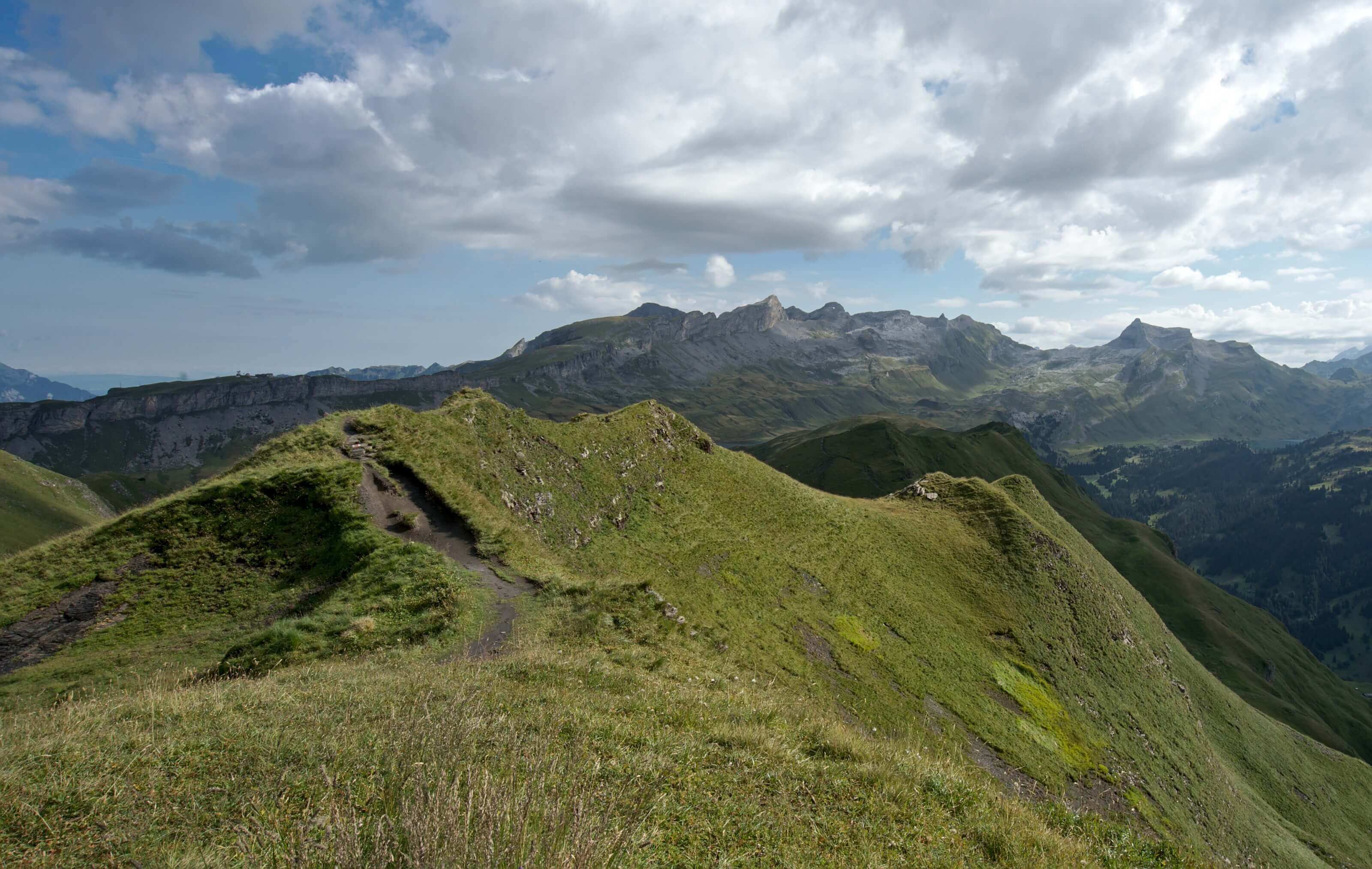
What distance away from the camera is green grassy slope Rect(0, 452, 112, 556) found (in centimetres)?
10988

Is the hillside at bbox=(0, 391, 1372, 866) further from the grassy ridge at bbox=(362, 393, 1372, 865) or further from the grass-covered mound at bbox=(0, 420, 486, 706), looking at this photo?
the grassy ridge at bbox=(362, 393, 1372, 865)

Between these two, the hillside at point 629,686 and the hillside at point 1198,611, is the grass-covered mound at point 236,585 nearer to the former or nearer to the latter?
the hillside at point 629,686

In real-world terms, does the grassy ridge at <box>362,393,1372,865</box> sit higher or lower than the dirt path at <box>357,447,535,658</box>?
lower

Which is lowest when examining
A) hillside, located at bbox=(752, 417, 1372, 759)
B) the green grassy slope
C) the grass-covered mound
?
hillside, located at bbox=(752, 417, 1372, 759)

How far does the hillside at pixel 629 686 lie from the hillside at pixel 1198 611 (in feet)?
232

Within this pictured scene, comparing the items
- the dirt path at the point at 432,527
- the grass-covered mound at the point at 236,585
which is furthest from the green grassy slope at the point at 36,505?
the dirt path at the point at 432,527

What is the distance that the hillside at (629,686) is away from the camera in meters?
8.80

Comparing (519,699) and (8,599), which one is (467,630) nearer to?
(519,699)

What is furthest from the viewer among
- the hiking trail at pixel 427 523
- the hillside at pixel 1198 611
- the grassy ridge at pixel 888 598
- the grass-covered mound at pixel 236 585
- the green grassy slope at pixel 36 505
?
the hillside at pixel 1198 611

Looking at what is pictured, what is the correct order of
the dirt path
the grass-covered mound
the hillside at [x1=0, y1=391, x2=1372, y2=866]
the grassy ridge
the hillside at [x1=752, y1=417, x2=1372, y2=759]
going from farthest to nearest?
the hillside at [x1=752, y1=417, x2=1372, y2=759] → the grassy ridge → the dirt path → the grass-covered mound → the hillside at [x1=0, y1=391, x2=1372, y2=866]

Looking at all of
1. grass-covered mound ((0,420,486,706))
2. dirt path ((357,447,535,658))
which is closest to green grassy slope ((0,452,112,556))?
grass-covered mound ((0,420,486,706))

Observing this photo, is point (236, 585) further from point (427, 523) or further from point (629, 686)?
point (629, 686)

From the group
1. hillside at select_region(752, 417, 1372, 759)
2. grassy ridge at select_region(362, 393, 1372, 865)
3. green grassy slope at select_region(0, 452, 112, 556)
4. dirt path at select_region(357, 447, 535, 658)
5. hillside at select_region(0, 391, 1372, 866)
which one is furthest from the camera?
hillside at select_region(752, 417, 1372, 759)

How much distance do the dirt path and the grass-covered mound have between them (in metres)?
0.99
